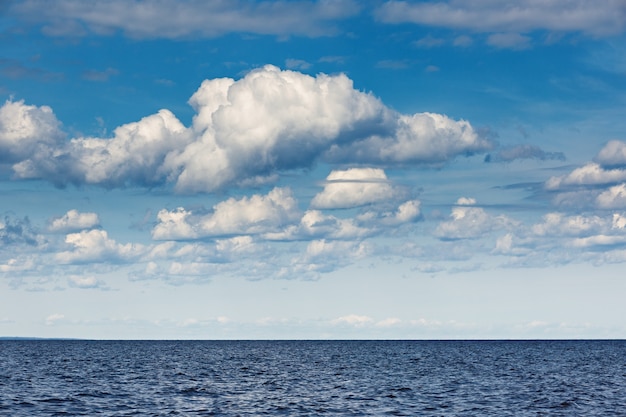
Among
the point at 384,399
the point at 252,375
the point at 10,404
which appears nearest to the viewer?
the point at 10,404

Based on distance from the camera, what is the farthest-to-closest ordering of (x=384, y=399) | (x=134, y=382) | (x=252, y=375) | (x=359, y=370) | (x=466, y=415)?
(x=359, y=370), (x=252, y=375), (x=134, y=382), (x=384, y=399), (x=466, y=415)

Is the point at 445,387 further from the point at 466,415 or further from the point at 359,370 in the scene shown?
the point at 359,370

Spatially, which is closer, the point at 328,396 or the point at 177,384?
the point at 328,396

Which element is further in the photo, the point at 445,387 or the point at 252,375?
the point at 252,375

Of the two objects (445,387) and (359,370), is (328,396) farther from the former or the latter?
(359,370)

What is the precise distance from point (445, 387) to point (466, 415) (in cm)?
2654

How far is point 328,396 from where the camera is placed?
79.4 meters

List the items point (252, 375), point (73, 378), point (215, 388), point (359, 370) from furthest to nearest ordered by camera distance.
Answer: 1. point (359, 370)
2. point (252, 375)
3. point (73, 378)
4. point (215, 388)

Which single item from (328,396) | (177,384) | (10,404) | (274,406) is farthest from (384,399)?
(10,404)

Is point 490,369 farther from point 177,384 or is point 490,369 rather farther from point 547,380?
point 177,384

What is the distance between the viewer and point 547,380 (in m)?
105

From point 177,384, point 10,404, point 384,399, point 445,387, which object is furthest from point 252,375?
point 10,404

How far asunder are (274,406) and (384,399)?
11.7 metres

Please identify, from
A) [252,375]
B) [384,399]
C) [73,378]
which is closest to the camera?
[384,399]
